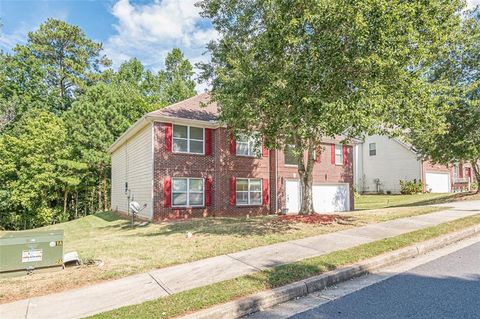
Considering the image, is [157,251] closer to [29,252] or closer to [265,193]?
[29,252]

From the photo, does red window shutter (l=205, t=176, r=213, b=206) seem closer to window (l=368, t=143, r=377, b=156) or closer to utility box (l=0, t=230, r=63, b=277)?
utility box (l=0, t=230, r=63, b=277)

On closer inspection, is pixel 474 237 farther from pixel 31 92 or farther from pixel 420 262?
pixel 31 92

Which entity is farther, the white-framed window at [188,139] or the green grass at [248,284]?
the white-framed window at [188,139]

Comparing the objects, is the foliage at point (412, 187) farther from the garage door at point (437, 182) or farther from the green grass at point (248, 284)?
the green grass at point (248, 284)

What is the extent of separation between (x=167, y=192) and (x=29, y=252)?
29.3ft

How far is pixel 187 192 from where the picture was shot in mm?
15891

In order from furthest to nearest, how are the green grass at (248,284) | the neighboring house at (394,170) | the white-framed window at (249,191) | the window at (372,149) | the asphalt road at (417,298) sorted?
1. the window at (372,149)
2. the neighboring house at (394,170)
3. the white-framed window at (249,191)
4. the green grass at (248,284)
5. the asphalt road at (417,298)

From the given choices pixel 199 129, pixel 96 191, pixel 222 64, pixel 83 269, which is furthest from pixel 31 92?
pixel 83 269

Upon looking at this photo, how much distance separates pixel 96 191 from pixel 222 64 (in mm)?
20207

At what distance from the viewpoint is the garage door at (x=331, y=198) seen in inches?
794

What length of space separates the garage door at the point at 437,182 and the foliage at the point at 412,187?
4.82 feet

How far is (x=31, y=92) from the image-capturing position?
106 ft

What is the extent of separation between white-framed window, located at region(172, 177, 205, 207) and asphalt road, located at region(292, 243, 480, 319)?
1152 centimetres

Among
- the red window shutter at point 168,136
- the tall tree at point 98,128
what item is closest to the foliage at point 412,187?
the red window shutter at point 168,136
